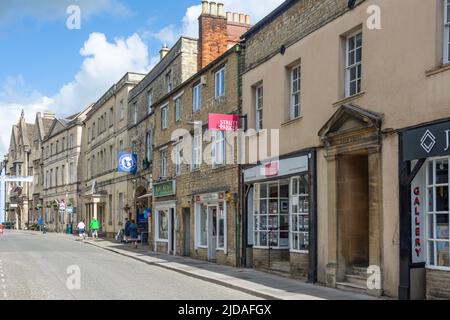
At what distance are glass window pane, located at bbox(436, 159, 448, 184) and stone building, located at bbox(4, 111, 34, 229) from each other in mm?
73294

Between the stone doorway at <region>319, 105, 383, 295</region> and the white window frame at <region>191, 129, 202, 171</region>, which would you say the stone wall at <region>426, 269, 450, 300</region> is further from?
the white window frame at <region>191, 129, 202, 171</region>

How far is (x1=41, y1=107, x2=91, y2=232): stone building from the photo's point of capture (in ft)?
181

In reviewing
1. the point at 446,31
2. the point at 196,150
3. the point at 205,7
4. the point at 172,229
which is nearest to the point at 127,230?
the point at 172,229

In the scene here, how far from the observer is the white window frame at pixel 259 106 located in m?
18.7

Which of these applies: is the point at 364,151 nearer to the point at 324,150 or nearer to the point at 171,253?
the point at 324,150

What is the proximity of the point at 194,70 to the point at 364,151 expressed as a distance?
16.5 metres

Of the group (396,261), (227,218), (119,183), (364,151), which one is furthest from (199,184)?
(119,183)

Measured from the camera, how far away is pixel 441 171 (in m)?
10.9

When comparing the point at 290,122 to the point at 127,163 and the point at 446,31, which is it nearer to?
the point at 446,31

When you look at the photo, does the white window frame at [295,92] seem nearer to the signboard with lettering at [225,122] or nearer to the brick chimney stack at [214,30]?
the signboard with lettering at [225,122]

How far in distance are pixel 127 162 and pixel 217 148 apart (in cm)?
1389

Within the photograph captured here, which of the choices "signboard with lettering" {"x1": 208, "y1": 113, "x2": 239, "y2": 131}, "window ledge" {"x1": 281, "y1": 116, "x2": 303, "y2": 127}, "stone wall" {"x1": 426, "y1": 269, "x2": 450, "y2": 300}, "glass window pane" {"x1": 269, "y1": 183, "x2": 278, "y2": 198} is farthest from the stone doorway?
"signboard with lettering" {"x1": 208, "y1": 113, "x2": 239, "y2": 131}

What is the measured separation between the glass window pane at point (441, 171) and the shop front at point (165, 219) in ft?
55.0

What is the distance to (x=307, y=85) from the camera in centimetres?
1549
